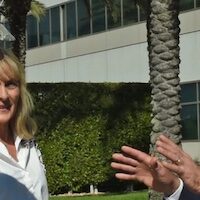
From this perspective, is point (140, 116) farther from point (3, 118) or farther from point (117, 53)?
point (3, 118)

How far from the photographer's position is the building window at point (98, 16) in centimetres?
2691

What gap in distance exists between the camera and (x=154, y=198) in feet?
36.9

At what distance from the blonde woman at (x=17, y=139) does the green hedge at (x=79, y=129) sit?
1314 centimetres

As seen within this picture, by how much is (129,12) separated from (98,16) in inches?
68.9

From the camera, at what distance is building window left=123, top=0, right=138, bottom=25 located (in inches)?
1007

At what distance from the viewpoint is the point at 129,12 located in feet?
85.1

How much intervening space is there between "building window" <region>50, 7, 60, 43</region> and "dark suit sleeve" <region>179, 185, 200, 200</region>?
26.6 metres

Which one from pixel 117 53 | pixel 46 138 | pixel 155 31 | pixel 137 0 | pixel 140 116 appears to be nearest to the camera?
pixel 155 31

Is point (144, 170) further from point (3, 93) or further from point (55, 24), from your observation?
point (55, 24)

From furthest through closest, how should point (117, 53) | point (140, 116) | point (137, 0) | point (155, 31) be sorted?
point (117, 53) → point (140, 116) → point (137, 0) → point (155, 31)

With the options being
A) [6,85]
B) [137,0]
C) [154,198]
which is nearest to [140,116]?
[137,0]

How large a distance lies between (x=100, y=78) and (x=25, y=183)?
918 inches

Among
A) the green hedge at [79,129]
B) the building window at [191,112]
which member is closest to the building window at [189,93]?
the building window at [191,112]

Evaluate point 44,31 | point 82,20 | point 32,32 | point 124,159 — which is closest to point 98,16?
point 82,20
